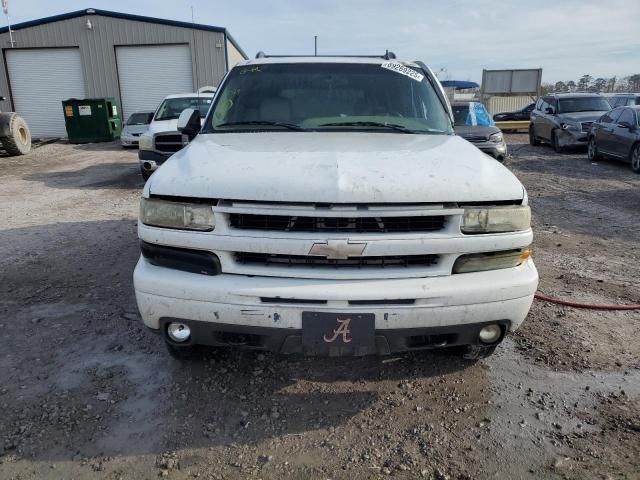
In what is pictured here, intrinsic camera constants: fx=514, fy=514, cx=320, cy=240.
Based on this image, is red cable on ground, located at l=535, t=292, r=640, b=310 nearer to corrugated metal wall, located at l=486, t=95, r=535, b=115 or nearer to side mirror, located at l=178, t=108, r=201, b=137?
side mirror, located at l=178, t=108, r=201, b=137

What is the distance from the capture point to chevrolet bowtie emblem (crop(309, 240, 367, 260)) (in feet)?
8.06

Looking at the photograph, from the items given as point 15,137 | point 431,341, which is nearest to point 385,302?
point 431,341

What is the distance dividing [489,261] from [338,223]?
81cm

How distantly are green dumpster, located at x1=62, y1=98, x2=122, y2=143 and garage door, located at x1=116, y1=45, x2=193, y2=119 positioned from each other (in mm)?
2767

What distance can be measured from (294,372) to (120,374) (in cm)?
108

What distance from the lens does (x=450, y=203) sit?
2535mm

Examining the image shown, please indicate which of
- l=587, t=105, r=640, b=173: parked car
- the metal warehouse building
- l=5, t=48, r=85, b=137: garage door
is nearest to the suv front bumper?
l=587, t=105, r=640, b=173: parked car

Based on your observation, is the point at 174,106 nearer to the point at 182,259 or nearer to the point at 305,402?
the point at 182,259

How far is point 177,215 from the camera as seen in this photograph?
2.58 m

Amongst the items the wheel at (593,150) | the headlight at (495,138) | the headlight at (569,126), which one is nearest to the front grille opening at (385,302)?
the headlight at (495,138)

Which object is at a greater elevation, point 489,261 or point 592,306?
point 489,261

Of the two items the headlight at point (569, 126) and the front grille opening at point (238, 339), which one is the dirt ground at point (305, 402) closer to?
the front grille opening at point (238, 339)

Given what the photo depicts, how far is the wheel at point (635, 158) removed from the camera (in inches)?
439

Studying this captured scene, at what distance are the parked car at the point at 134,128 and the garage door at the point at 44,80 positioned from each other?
7.83 m
